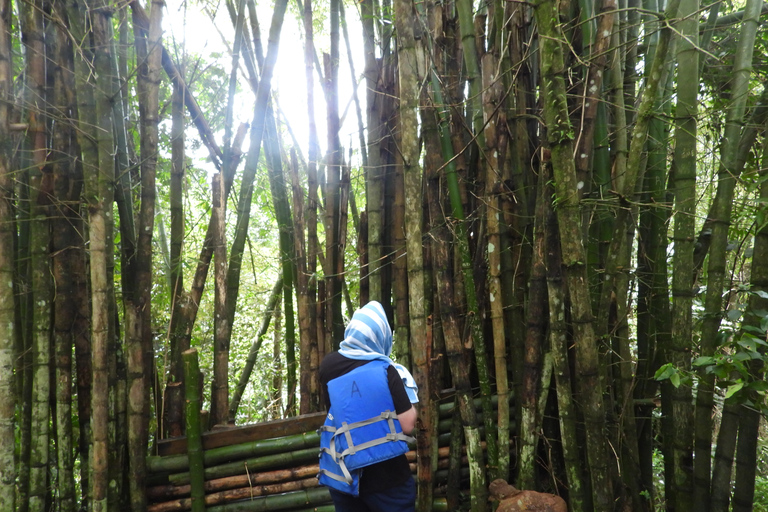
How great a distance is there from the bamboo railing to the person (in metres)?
0.81

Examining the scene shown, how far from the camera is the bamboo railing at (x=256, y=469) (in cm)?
309

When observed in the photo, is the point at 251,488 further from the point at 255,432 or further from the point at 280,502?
the point at 255,432

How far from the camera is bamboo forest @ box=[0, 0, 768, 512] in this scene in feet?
7.51

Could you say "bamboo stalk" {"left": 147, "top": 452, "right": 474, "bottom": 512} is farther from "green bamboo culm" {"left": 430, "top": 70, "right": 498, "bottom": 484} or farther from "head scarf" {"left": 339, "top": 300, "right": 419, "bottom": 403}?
"head scarf" {"left": 339, "top": 300, "right": 419, "bottom": 403}

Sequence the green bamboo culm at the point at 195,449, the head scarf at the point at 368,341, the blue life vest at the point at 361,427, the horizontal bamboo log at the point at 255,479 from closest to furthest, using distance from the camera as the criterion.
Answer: the blue life vest at the point at 361,427, the head scarf at the point at 368,341, the green bamboo culm at the point at 195,449, the horizontal bamboo log at the point at 255,479

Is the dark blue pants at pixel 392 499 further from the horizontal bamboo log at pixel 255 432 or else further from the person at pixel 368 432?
the horizontal bamboo log at pixel 255 432

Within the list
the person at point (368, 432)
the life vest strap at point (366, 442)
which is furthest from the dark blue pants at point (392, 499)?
the life vest strap at point (366, 442)

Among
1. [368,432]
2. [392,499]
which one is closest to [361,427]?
[368,432]

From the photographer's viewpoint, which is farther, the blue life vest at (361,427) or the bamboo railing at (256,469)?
the bamboo railing at (256,469)

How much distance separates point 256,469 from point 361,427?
124 centimetres

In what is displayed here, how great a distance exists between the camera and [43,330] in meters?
2.98

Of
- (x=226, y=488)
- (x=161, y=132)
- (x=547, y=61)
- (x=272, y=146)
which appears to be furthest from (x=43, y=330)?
(x=547, y=61)

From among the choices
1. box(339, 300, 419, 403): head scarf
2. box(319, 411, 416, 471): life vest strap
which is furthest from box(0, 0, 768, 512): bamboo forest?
box(319, 411, 416, 471): life vest strap

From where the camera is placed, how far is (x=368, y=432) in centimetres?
223
